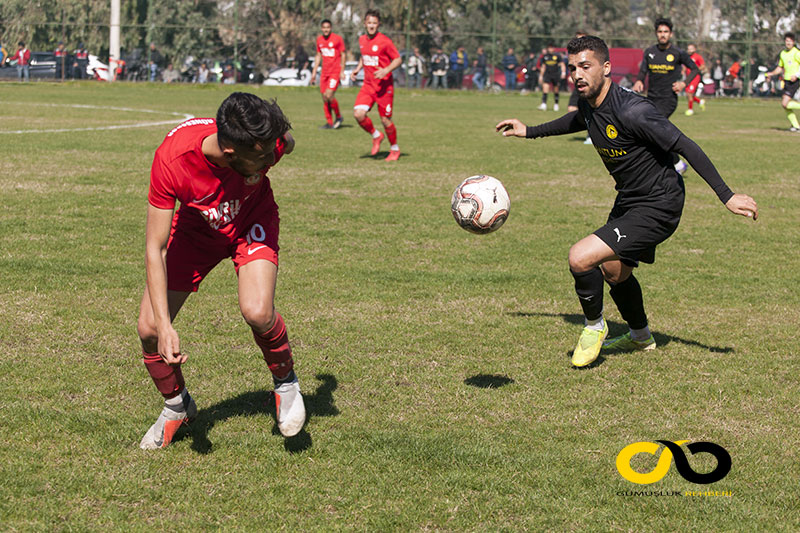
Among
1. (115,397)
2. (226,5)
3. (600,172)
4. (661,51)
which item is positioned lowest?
(115,397)

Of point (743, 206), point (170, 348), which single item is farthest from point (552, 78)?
point (170, 348)

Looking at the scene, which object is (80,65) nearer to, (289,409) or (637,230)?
(637,230)

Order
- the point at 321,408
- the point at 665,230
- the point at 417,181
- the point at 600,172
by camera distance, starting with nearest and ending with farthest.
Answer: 1. the point at 321,408
2. the point at 665,230
3. the point at 417,181
4. the point at 600,172

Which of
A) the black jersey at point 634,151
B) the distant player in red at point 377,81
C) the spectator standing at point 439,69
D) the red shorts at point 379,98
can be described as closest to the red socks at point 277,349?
the black jersey at point 634,151

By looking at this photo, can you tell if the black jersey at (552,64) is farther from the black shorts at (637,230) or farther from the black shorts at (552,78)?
the black shorts at (637,230)

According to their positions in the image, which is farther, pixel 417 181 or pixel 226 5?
pixel 226 5

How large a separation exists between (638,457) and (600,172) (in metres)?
10.6

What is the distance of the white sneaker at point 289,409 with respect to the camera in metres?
4.06

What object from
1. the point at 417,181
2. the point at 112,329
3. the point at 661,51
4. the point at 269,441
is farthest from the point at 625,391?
the point at 661,51

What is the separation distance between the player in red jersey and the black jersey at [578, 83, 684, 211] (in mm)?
2269

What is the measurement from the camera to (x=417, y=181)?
1280cm

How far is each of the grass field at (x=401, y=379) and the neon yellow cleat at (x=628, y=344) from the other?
132 mm

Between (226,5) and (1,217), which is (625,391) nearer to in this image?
(1,217)

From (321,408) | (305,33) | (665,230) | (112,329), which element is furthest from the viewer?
(305,33)
